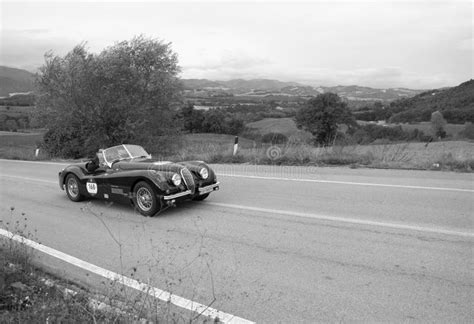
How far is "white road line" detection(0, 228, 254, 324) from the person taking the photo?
3.11 m

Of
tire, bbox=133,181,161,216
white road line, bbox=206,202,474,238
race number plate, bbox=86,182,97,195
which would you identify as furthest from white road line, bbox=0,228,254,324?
white road line, bbox=206,202,474,238

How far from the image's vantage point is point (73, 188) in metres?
8.16

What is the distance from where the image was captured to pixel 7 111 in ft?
222

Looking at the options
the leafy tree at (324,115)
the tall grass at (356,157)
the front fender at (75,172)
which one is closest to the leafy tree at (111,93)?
the tall grass at (356,157)

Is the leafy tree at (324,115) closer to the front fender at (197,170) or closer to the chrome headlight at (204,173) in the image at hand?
the front fender at (197,170)

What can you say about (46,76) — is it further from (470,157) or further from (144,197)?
(470,157)

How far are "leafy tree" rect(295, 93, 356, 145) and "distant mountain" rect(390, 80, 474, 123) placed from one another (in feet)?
36.7

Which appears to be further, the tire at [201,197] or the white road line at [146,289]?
the tire at [201,197]

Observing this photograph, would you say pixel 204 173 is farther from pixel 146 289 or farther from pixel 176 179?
pixel 146 289

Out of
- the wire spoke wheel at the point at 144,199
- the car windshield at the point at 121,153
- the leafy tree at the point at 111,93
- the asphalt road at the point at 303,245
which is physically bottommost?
the asphalt road at the point at 303,245

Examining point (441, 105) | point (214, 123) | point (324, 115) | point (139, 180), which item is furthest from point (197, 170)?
point (441, 105)

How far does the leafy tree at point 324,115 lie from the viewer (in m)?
61.4

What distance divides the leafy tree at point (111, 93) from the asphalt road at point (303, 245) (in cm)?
1957

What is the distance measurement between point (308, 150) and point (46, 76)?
24.0 metres
